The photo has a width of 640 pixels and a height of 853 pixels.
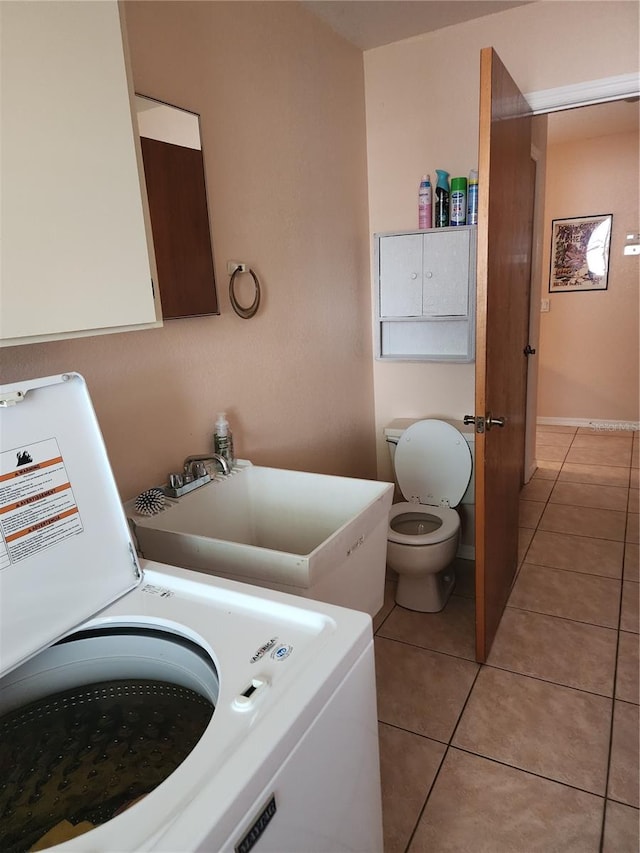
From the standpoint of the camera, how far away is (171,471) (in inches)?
68.5

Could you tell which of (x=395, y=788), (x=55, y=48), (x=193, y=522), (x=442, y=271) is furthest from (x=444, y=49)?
(x=395, y=788)

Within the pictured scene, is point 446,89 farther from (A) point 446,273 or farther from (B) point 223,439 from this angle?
(B) point 223,439

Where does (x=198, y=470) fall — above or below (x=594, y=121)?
below

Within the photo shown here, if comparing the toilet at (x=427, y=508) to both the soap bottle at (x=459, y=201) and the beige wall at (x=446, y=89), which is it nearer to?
the beige wall at (x=446, y=89)

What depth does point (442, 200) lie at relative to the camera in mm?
2570

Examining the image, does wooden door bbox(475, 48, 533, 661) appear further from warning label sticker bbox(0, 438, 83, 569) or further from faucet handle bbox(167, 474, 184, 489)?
warning label sticker bbox(0, 438, 83, 569)

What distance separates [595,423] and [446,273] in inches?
130

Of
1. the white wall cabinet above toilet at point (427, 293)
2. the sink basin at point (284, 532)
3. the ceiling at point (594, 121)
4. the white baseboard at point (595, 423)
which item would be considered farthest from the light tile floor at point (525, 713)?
the ceiling at point (594, 121)

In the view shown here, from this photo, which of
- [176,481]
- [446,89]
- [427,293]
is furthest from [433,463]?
[446,89]

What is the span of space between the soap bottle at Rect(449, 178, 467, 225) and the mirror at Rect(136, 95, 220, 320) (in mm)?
1249

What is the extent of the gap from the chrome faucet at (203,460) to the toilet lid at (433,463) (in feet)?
3.79

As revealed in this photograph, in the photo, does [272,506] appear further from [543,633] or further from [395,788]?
[543,633]

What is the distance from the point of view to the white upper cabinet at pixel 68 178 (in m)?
0.87

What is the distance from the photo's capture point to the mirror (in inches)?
61.8
